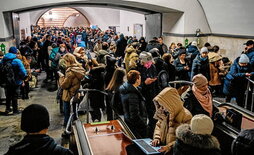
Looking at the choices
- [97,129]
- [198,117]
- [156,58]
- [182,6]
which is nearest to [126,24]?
[182,6]

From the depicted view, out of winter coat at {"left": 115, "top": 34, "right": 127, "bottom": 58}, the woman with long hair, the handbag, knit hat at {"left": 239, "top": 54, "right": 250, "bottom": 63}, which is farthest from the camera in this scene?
winter coat at {"left": 115, "top": 34, "right": 127, "bottom": 58}

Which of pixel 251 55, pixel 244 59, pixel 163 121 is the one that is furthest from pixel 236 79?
pixel 163 121

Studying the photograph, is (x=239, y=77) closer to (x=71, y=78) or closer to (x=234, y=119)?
(x=234, y=119)

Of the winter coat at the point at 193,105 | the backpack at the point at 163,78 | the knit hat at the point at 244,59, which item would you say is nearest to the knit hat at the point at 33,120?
the winter coat at the point at 193,105

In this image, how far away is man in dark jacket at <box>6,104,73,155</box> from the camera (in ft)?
6.81

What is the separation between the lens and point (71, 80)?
5.46 m

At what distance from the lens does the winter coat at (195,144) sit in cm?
234

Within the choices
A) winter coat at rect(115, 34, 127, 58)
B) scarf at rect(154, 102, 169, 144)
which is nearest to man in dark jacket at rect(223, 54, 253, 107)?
scarf at rect(154, 102, 169, 144)

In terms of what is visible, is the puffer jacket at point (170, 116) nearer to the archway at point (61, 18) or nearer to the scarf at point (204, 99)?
the scarf at point (204, 99)

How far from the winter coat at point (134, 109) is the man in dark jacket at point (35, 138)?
5.61 feet

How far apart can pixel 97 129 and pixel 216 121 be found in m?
1.84

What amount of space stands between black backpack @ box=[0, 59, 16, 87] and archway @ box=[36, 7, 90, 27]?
29.7 m

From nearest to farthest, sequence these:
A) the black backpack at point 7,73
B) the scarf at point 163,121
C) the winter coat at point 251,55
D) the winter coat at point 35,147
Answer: the winter coat at point 35,147, the scarf at point 163,121, the winter coat at point 251,55, the black backpack at point 7,73

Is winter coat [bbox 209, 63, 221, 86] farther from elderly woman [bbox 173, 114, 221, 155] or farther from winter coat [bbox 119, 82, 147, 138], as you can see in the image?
elderly woman [bbox 173, 114, 221, 155]
